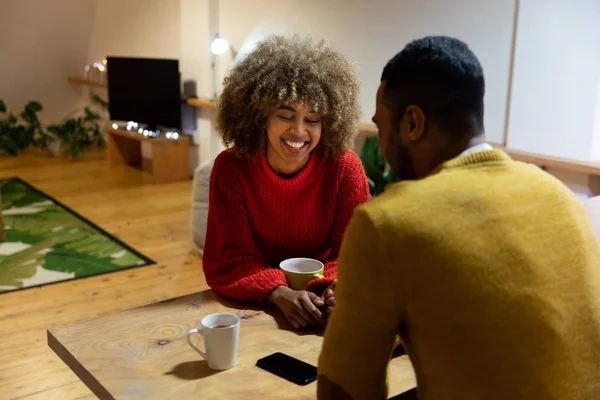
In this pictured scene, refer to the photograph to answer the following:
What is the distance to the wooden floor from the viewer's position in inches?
102

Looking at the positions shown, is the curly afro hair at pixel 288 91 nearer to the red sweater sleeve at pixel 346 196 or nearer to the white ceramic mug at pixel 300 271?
the red sweater sleeve at pixel 346 196

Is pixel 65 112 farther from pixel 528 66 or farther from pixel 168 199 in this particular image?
pixel 528 66

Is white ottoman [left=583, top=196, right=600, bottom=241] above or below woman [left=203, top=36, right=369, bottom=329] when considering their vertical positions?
below

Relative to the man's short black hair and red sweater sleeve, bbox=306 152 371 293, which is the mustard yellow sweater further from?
red sweater sleeve, bbox=306 152 371 293

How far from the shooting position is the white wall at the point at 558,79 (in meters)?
2.92

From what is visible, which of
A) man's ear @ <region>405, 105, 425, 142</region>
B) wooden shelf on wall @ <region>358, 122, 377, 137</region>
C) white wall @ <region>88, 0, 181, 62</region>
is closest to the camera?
man's ear @ <region>405, 105, 425, 142</region>

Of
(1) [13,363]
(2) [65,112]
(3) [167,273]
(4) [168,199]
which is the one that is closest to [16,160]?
(2) [65,112]

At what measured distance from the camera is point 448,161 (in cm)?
92

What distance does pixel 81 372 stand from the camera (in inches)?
47.3

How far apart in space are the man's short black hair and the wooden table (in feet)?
1.54

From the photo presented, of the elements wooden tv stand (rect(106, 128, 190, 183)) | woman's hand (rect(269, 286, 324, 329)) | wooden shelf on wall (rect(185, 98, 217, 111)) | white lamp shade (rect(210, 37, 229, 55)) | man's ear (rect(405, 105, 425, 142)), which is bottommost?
wooden tv stand (rect(106, 128, 190, 183))

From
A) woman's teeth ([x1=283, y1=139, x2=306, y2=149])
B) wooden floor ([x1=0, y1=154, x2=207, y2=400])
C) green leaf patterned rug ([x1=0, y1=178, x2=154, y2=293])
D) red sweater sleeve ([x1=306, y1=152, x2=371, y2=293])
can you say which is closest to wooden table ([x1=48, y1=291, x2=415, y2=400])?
red sweater sleeve ([x1=306, y1=152, x2=371, y2=293])

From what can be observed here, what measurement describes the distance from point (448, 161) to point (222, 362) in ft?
1.82

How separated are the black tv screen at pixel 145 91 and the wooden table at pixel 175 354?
4.49 metres
